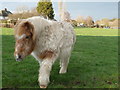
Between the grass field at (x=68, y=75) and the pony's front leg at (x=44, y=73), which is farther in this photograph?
the grass field at (x=68, y=75)

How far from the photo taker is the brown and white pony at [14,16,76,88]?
13.9 feet

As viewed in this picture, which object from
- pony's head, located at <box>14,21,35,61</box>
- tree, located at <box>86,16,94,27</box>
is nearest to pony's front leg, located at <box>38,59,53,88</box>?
pony's head, located at <box>14,21,35,61</box>

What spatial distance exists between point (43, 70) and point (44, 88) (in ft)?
1.13

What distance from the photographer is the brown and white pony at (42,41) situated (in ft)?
13.9

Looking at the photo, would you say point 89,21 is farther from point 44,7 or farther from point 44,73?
point 44,73

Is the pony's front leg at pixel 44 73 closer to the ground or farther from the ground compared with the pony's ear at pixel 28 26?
closer to the ground

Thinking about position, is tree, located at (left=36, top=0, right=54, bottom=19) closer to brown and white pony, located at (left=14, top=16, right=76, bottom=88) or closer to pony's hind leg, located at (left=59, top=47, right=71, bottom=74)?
pony's hind leg, located at (left=59, top=47, right=71, bottom=74)

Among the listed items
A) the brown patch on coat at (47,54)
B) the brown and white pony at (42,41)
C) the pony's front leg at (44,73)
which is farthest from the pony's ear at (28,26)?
the pony's front leg at (44,73)

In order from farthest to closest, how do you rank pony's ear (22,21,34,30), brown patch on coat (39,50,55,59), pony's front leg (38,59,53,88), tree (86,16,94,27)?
1. tree (86,16,94,27)
2. brown patch on coat (39,50,55,59)
3. pony's front leg (38,59,53,88)
4. pony's ear (22,21,34,30)

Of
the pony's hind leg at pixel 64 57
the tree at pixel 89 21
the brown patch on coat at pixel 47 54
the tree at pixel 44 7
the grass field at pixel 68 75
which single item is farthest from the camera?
the tree at pixel 89 21

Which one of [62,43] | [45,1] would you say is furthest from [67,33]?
[45,1]

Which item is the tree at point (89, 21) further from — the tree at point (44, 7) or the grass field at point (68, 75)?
the grass field at point (68, 75)

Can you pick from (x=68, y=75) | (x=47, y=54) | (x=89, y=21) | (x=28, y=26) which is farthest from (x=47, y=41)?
(x=89, y=21)

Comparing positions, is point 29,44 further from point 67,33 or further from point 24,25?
point 67,33
